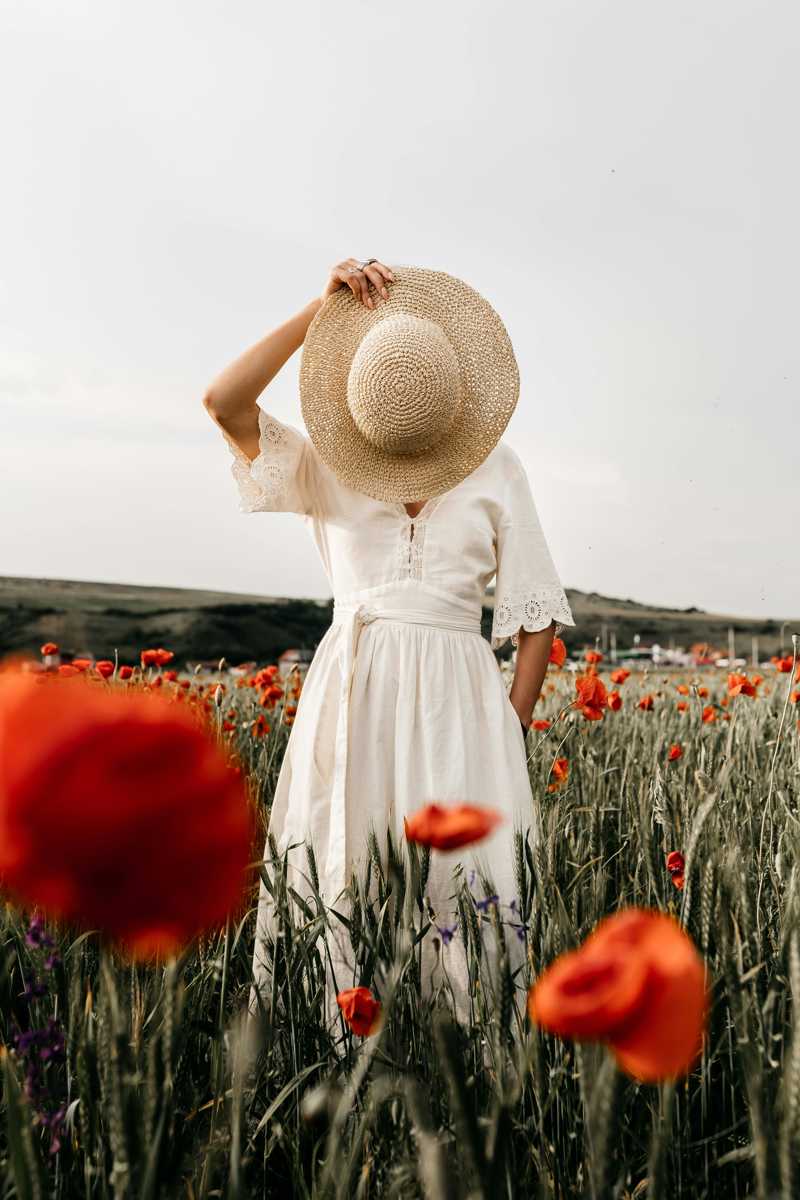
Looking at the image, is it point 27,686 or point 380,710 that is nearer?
point 27,686

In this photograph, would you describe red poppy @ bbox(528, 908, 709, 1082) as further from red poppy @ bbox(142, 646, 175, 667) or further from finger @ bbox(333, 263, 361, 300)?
red poppy @ bbox(142, 646, 175, 667)

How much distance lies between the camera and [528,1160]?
832 mm

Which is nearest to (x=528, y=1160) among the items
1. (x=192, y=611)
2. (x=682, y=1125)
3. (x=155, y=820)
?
(x=682, y=1125)

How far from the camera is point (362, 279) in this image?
197 cm

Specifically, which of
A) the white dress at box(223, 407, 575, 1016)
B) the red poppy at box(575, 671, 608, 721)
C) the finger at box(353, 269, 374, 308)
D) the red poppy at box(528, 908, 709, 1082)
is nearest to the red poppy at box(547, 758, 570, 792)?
the red poppy at box(575, 671, 608, 721)

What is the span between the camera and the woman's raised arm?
190 centimetres

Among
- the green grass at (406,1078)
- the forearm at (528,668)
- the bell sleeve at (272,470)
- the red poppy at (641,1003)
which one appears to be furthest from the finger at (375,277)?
the red poppy at (641,1003)

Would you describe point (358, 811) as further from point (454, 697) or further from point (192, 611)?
point (192, 611)

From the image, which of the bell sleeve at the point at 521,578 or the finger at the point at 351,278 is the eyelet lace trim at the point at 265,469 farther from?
the bell sleeve at the point at 521,578

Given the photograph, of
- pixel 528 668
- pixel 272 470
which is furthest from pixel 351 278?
pixel 528 668

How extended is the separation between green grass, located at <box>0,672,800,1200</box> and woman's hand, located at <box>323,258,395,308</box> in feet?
4.02

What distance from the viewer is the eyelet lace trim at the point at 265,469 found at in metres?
1.97

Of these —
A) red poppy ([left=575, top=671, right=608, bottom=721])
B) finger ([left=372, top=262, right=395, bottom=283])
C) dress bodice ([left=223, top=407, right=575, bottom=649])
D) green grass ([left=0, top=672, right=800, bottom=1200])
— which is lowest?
green grass ([left=0, top=672, right=800, bottom=1200])

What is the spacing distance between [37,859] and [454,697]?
63.8 inches
